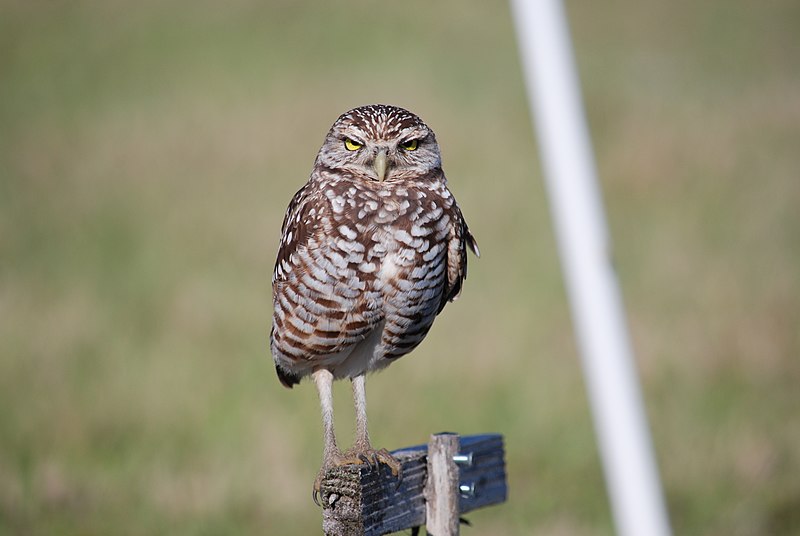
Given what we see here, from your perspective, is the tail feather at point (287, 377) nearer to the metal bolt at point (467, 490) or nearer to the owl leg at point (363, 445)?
the owl leg at point (363, 445)

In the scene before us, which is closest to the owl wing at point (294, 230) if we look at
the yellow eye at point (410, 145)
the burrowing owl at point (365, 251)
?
the burrowing owl at point (365, 251)

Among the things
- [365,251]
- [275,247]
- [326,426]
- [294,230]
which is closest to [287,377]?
[326,426]

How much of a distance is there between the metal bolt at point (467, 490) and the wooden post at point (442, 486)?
0.10m

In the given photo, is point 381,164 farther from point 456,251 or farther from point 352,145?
point 456,251

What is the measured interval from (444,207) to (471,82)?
10.4 meters

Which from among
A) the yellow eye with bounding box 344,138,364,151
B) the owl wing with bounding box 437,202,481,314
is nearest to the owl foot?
the owl wing with bounding box 437,202,481,314

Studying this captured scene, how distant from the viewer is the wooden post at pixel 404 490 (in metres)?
2.66

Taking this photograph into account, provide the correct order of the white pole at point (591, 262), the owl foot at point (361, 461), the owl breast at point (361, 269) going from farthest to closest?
the white pole at point (591, 262)
the owl breast at point (361, 269)
the owl foot at point (361, 461)

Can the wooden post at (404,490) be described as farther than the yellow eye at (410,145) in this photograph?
No

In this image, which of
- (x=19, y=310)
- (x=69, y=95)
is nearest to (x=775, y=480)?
(x=19, y=310)

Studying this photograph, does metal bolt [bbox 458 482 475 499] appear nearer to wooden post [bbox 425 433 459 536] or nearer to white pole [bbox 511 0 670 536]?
wooden post [bbox 425 433 459 536]

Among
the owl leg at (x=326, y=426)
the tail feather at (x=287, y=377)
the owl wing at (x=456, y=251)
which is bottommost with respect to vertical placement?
the owl leg at (x=326, y=426)

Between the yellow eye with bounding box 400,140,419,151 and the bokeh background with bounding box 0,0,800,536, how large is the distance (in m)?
3.52

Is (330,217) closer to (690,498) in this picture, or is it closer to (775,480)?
(690,498)
